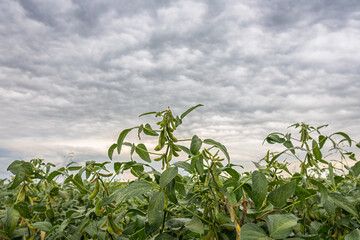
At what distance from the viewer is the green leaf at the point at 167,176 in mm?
908

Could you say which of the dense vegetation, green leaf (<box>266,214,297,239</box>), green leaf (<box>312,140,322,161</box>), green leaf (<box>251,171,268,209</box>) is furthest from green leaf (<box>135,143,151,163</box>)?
green leaf (<box>312,140,322,161</box>)

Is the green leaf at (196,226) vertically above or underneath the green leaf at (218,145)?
underneath

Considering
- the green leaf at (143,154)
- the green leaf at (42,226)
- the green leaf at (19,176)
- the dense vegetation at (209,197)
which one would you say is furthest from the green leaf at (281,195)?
the green leaf at (19,176)

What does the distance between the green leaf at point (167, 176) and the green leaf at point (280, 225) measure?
0.31m

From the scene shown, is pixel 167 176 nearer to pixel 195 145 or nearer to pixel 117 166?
pixel 195 145

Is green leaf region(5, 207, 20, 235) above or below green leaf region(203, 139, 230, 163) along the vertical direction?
below

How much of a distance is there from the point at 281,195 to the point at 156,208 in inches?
17.8

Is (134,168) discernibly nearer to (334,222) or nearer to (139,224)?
(139,224)

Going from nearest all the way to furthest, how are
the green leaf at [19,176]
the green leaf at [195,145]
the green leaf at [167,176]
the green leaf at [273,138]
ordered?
1. the green leaf at [167,176]
2. the green leaf at [195,145]
3. the green leaf at [273,138]
4. the green leaf at [19,176]

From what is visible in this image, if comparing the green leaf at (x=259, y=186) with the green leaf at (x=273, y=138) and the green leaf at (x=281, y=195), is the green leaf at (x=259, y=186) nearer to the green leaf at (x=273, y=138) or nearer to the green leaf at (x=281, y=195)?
the green leaf at (x=281, y=195)

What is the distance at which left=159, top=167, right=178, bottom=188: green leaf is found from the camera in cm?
91

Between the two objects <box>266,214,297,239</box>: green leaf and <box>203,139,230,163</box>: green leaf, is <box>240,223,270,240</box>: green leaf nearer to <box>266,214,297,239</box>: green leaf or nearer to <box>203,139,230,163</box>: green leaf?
<box>266,214,297,239</box>: green leaf

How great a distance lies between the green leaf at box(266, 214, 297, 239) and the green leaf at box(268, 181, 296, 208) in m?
0.17

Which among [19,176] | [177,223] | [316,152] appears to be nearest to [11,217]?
[19,176]
